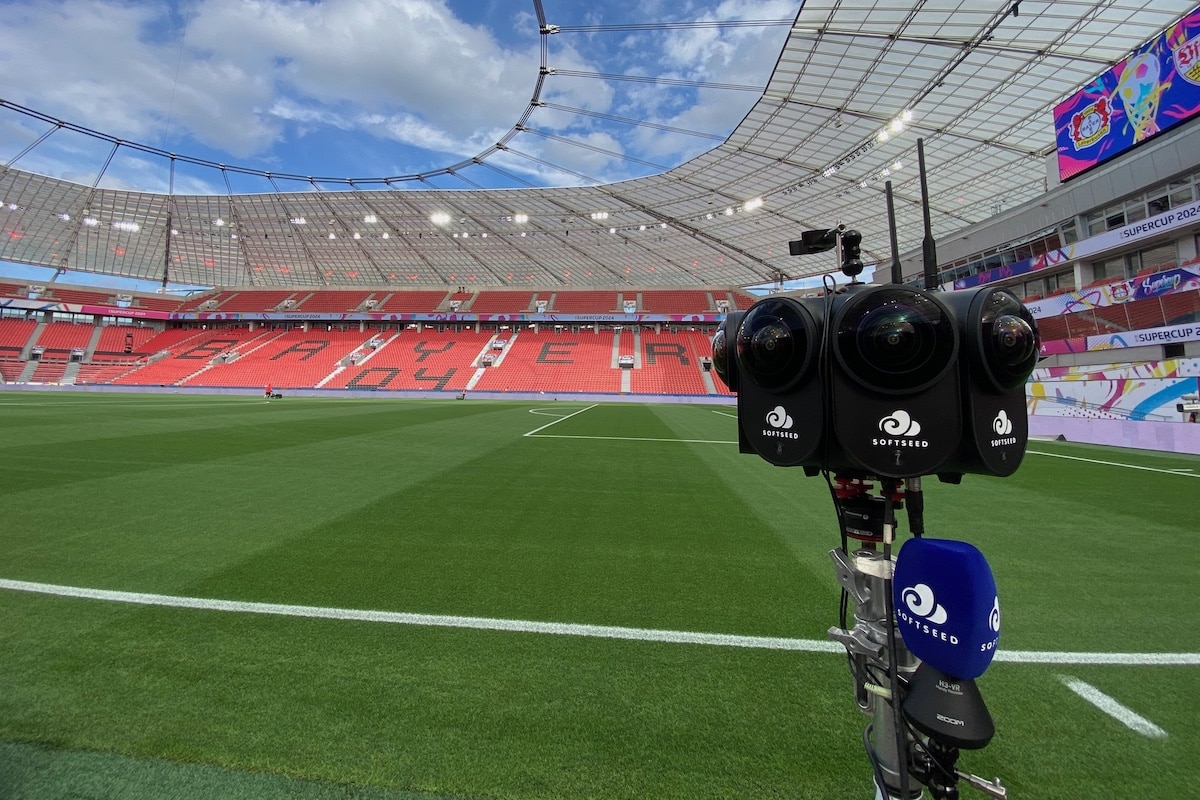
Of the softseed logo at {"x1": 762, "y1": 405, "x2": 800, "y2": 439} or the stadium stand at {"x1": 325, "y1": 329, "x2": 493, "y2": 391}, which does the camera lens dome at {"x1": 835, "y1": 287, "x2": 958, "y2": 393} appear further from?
the stadium stand at {"x1": 325, "y1": 329, "x2": 493, "y2": 391}

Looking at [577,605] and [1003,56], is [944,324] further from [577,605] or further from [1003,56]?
[1003,56]

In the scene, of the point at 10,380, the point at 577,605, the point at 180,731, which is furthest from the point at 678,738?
the point at 10,380

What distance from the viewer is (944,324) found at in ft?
3.41

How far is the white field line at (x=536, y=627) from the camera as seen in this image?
95.6 inches

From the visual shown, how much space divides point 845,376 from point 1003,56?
1016 inches

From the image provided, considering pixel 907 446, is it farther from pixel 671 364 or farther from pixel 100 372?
pixel 100 372

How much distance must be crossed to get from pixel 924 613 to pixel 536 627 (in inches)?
82.7

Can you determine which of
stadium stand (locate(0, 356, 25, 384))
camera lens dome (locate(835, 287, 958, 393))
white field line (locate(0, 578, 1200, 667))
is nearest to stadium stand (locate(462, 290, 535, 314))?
stadium stand (locate(0, 356, 25, 384))

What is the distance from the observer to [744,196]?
3259 cm

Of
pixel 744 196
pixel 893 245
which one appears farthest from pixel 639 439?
pixel 744 196

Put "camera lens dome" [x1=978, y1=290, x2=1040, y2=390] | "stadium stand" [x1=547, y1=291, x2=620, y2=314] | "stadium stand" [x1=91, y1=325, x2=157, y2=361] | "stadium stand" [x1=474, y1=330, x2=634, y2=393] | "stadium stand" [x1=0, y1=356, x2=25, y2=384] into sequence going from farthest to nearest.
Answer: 1. "stadium stand" [x1=547, y1=291, x2=620, y2=314]
2. "stadium stand" [x1=91, y1=325, x2=157, y2=361]
3. "stadium stand" [x1=474, y1=330, x2=634, y2=393]
4. "stadium stand" [x1=0, y1=356, x2=25, y2=384]
5. "camera lens dome" [x1=978, y1=290, x2=1040, y2=390]

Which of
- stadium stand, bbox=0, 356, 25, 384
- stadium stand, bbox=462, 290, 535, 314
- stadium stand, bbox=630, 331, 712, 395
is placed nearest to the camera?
stadium stand, bbox=0, 356, 25, 384

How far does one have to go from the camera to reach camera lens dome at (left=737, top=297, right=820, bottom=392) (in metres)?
1.18

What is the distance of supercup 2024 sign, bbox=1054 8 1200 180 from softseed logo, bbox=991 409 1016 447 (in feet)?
84.4
